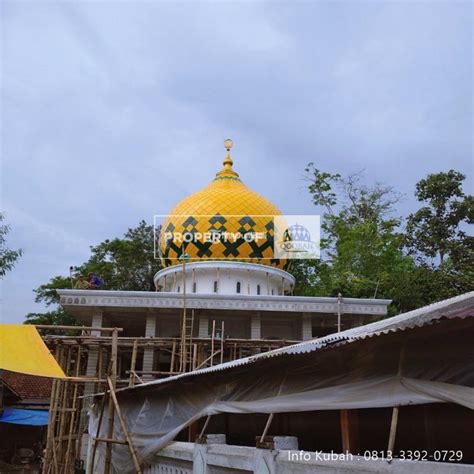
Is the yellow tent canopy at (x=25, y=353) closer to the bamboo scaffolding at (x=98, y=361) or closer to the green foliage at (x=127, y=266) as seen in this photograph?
the bamboo scaffolding at (x=98, y=361)

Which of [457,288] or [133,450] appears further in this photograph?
[457,288]

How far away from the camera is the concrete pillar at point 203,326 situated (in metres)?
16.0

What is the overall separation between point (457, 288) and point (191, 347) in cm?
1354

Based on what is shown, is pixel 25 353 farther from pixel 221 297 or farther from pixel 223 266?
pixel 223 266

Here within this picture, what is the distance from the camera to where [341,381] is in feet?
17.2

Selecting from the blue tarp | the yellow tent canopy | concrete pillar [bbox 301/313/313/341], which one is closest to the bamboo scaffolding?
the yellow tent canopy

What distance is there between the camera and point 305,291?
90.9ft

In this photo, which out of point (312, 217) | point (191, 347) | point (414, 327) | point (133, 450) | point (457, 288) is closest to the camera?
point (414, 327)

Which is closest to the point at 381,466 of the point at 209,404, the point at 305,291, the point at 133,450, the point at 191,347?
the point at 209,404

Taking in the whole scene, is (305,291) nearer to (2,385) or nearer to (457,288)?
(457,288)

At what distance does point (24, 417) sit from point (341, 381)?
17644mm

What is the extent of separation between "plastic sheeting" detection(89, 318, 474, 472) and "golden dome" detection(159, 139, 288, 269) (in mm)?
10537

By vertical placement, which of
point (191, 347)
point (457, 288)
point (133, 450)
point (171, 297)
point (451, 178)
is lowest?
point (133, 450)

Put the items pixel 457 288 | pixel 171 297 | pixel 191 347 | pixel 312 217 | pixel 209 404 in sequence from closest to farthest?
pixel 209 404, pixel 191 347, pixel 171 297, pixel 457 288, pixel 312 217
